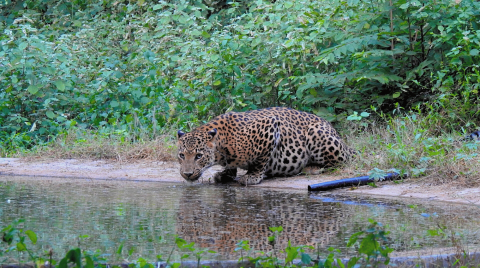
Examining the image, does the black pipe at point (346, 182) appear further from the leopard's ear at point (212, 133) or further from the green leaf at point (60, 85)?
the green leaf at point (60, 85)

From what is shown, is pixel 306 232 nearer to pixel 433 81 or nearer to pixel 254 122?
pixel 254 122

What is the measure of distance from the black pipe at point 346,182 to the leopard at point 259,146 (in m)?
1.11

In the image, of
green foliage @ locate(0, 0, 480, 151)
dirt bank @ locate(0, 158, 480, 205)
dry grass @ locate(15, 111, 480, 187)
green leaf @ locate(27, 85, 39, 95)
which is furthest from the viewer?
green leaf @ locate(27, 85, 39, 95)

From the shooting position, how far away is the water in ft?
A: 12.5

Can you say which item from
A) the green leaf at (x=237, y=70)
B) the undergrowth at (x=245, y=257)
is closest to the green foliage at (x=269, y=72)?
the green leaf at (x=237, y=70)

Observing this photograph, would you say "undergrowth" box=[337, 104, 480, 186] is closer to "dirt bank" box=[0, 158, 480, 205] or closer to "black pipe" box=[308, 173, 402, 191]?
"black pipe" box=[308, 173, 402, 191]

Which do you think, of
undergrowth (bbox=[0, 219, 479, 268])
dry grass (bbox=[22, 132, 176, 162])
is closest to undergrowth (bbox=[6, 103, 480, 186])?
dry grass (bbox=[22, 132, 176, 162])

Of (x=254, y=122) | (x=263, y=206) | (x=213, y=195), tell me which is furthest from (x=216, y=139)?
(x=263, y=206)

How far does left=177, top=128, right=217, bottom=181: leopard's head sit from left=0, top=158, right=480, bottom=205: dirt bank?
1.27 feet

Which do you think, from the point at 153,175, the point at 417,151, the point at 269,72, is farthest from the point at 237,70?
the point at 417,151

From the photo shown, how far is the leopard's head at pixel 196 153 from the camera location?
7016 millimetres

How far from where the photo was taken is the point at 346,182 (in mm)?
6559

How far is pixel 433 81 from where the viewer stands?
8914 millimetres

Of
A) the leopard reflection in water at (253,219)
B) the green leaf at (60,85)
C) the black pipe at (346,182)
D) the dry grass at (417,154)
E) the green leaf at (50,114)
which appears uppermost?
the green leaf at (60,85)
